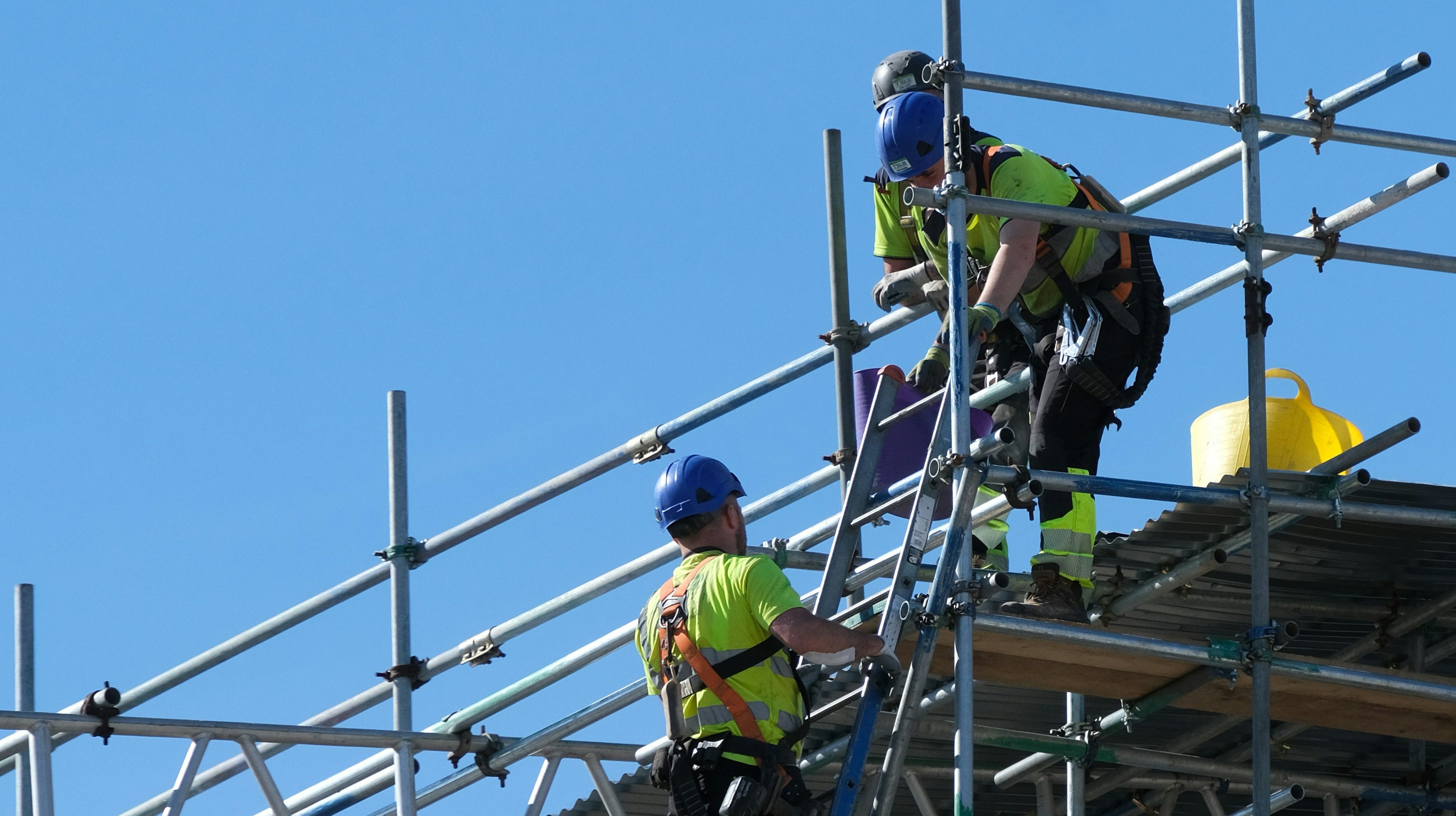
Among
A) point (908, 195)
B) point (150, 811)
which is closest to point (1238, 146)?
point (908, 195)

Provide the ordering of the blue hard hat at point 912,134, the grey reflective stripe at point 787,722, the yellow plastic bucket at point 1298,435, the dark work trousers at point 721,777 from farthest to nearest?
the yellow plastic bucket at point 1298,435 < the blue hard hat at point 912,134 < the grey reflective stripe at point 787,722 < the dark work trousers at point 721,777

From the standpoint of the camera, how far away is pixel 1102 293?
8.16 metres

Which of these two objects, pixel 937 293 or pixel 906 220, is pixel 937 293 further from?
pixel 906 220

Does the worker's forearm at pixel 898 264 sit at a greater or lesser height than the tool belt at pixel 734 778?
greater

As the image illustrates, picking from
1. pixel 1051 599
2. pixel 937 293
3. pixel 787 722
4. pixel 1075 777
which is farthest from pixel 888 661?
pixel 937 293

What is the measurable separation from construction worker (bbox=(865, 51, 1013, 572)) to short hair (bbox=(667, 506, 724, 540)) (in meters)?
1.38

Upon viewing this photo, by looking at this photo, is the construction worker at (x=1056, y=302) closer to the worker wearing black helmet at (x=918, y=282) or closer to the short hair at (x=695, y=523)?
the worker wearing black helmet at (x=918, y=282)

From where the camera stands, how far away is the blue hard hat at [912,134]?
7977 mm

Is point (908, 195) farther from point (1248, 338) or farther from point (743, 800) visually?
point (743, 800)

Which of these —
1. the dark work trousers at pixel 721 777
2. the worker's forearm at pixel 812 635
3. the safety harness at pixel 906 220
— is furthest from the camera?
the safety harness at pixel 906 220

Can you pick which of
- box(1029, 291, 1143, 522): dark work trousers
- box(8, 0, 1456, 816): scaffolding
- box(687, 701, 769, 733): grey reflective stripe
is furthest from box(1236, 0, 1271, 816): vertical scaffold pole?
box(687, 701, 769, 733): grey reflective stripe

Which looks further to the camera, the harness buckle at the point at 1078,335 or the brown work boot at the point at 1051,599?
the harness buckle at the point at 1078,335

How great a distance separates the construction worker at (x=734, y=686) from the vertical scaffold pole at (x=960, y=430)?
0.85ft

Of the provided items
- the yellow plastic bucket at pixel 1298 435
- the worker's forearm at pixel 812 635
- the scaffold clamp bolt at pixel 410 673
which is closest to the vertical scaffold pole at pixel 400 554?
the scaffold clamp bolt at pixel 410 673
